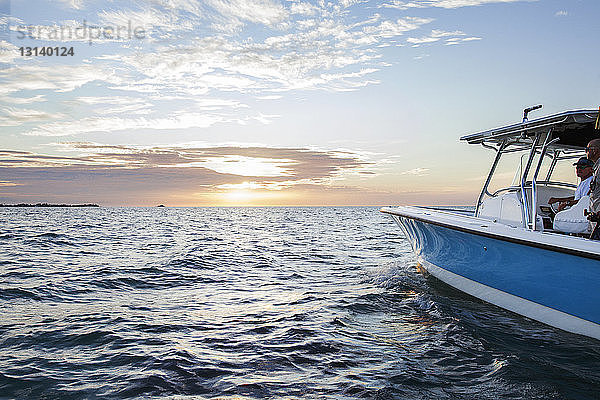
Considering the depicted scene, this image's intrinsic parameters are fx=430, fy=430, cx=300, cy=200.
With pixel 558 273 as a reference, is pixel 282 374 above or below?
below

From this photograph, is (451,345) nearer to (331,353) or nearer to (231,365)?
(331,353)

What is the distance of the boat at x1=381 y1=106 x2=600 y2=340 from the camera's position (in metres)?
5.05

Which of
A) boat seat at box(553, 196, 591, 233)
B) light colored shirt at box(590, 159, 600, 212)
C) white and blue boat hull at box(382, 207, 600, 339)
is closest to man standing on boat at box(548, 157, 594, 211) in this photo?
boat seat at box(553, 196, 591, 233)

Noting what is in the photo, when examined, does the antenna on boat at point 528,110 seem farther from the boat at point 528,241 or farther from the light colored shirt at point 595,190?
the light colored shirt at point 595,190

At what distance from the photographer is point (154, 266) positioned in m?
11.0

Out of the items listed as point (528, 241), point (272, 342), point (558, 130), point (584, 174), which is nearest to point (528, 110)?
point (558, 130)

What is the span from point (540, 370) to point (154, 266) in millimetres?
9040

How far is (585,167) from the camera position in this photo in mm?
5715

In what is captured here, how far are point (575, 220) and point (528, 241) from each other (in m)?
1.05

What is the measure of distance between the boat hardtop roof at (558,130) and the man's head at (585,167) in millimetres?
664

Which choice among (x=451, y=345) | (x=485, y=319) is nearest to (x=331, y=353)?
(x=451, y=345)

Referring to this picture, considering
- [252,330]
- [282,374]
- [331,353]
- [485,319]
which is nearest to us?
[282,374]

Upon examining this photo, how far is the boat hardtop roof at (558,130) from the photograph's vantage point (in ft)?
19.8

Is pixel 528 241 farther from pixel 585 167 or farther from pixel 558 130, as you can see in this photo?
pixel 558 130
